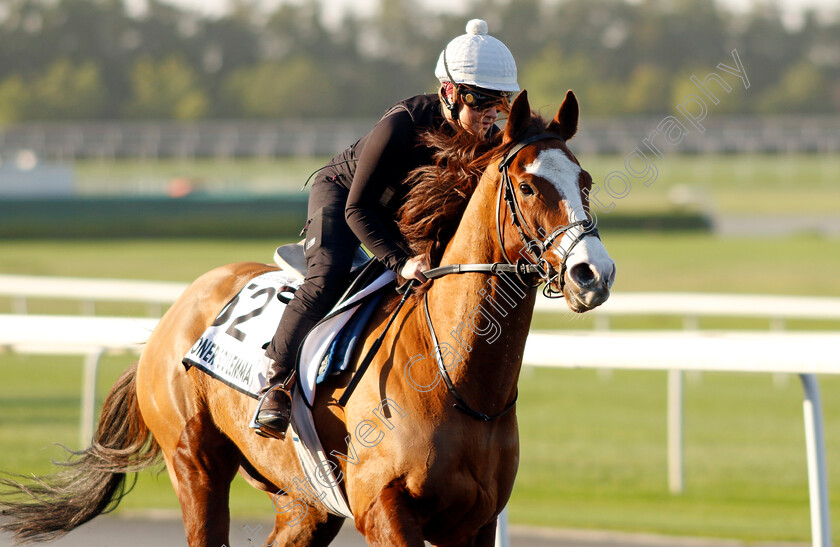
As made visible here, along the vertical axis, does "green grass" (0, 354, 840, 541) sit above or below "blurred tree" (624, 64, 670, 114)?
below

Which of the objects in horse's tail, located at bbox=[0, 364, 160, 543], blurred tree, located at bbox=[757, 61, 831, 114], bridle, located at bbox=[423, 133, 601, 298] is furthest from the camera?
blurred tree, located at bbox=[757, 61, 831, 114]

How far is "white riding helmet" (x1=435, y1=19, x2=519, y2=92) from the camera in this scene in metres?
3.59

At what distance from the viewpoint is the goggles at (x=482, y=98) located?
143 inches

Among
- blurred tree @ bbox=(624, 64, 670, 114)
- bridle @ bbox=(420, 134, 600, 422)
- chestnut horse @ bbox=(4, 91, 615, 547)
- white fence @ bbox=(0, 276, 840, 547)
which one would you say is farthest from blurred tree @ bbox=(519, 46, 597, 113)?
bridle @ bbox=(420, 134, 600, 422)

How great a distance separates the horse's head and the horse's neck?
107 mm

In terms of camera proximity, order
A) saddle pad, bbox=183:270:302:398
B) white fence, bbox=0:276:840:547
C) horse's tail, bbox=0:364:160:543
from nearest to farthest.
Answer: saddle pad, bbox=183:270:302:398 → white fence, bbox=0:276:840:547 → horse's tail, bbox=0:364:160:543

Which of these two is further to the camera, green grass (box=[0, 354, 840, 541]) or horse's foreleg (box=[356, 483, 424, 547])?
green grass (box=[0, 354, 840, 541])

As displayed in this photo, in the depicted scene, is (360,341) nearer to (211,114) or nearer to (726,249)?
(726,249)

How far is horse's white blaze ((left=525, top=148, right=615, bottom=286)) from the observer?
9.77 ft

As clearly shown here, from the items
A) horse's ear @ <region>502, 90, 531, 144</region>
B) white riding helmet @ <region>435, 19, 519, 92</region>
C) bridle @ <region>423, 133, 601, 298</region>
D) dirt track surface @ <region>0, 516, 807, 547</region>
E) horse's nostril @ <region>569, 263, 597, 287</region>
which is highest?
white riding helmet @ <region>435, 19, 519, 92</region>

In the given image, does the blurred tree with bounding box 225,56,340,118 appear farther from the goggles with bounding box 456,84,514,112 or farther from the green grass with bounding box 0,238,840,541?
the goggles with bounding box 456,84,514,112

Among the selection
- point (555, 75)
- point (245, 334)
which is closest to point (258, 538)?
point (245, 334)

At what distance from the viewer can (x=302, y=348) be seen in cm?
384

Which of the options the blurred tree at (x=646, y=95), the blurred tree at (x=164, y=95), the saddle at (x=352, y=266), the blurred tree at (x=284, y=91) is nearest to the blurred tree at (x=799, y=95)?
the blurred tree at (x=646, y=95)
